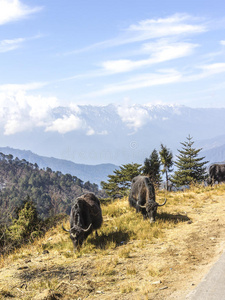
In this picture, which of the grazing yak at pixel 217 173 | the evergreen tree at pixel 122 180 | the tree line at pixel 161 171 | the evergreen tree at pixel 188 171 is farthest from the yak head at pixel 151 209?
the evergreen tree at pixel 188 171

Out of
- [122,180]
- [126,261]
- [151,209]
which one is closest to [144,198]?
[151,209]

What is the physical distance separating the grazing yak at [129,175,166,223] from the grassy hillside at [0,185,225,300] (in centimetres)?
49

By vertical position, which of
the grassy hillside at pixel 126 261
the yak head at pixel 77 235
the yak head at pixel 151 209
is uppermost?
the yak head at pixel 151 209

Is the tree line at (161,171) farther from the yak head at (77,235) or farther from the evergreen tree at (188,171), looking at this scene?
the yak head at (77,235)

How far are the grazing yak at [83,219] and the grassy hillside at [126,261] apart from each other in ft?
1.56

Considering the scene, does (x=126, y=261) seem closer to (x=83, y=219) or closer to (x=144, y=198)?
(x=83, y=219)

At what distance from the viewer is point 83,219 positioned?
11883 millimetres

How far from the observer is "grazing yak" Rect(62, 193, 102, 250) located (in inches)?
443

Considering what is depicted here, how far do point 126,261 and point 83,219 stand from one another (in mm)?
3276

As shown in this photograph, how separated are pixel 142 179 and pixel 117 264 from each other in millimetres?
6869

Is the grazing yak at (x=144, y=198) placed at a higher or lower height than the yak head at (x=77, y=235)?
higher

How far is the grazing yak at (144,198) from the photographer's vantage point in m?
13.5

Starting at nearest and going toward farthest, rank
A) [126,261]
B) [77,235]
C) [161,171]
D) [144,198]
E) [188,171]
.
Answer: [126,261] < [77,235] < [144,198] < [161,171] < [188,171]

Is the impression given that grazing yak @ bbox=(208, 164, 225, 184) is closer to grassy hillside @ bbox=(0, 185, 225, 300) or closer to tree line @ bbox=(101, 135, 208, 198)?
grassy hillside @ bbox=(0, 185, 225, 300)
